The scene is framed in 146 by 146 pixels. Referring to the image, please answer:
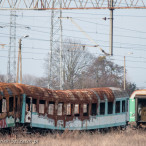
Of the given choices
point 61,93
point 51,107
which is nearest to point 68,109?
point 61,93

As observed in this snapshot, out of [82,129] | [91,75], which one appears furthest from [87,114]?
[91,75]

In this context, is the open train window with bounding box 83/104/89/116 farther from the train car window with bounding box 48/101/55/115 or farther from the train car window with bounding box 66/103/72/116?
the train car window with bounding box 48/101/55/115

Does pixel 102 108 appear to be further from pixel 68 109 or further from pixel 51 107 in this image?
pixel 51 107

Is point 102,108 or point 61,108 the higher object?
point 61,108

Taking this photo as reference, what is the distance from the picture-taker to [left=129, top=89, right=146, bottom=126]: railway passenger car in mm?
26639

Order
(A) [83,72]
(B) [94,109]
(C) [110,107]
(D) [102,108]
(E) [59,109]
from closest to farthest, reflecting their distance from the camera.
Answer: (E) [59,109]
(B) [94,109]
(D) [102,108]
(C) [110,107]
(A) [83,72]

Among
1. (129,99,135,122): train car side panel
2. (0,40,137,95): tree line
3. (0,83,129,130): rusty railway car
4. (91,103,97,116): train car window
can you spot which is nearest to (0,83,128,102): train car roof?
(0,83,129,130): rusty railway car

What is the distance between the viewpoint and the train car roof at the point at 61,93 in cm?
1855

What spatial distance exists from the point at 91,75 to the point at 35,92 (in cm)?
5031

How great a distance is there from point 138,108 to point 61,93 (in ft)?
25.2

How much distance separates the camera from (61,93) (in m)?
21.6

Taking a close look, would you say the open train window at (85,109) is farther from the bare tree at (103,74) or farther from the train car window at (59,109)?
the bare tree at (103,74)

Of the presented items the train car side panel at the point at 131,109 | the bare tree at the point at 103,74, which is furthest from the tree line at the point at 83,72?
the train car side panel at the point at 131,109

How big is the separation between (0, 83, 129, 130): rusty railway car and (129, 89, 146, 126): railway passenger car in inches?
15.7
